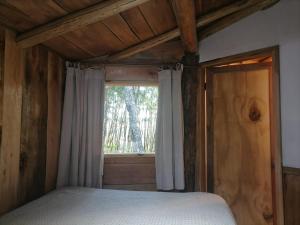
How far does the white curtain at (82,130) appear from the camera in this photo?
2508 millimetres

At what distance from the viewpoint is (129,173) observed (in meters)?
2.74

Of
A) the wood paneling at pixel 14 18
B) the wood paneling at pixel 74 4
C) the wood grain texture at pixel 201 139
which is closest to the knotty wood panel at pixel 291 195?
the wood grain texture at pixel 201 139

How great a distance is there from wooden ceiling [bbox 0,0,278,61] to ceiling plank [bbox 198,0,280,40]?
0.79ft

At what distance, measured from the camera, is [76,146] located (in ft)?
8.33

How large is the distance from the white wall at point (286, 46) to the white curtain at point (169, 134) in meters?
0.75

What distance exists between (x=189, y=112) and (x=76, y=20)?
143 cm

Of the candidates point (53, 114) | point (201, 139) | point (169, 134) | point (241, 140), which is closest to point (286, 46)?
point (241, 140)

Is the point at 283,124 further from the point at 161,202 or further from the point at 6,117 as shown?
A: the point at 6,117

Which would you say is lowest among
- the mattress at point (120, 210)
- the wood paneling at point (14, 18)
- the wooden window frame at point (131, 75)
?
the mattress at point (120, 210)

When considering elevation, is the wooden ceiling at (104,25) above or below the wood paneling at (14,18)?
above

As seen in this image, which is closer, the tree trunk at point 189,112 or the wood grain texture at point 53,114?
the wood grain texture at point 53,114

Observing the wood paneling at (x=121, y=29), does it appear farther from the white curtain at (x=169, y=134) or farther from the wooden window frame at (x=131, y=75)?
the white curtain at (x=169, y=134)

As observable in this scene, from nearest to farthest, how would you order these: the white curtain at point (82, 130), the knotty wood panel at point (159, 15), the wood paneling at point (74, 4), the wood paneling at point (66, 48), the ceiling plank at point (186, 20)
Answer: the wood paneling at point (74, 4), the ceiling plank at point (186, 20), the knotty wood panel at point (159, 15), the wood paneling at point (66, 48), the white curtain at point (82, 130)

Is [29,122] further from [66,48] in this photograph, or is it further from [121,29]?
[121,29]
